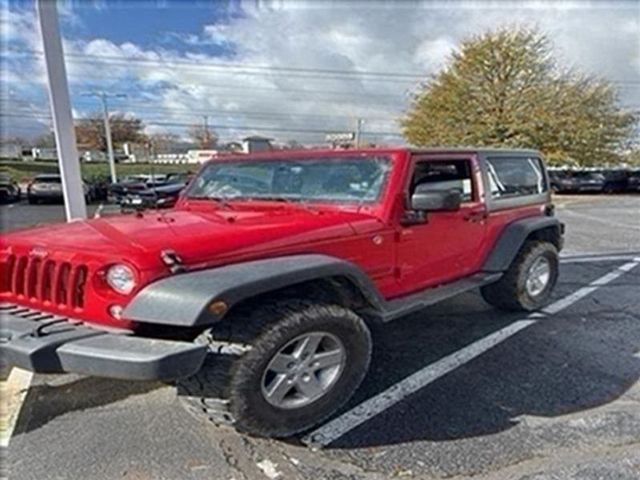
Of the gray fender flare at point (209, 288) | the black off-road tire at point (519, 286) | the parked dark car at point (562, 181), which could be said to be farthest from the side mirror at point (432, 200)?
the parked dark car at point (562, 181)

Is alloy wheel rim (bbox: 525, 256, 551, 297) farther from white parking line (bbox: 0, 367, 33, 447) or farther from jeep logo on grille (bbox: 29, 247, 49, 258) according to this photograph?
white parking line (bbox: 0, 367, 33, 447)

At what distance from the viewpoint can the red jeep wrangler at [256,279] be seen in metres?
2.40

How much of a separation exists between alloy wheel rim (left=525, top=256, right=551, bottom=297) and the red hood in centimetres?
252

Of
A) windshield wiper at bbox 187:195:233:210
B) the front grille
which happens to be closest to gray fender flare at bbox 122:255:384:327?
the front grille

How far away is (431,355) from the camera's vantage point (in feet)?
13.5

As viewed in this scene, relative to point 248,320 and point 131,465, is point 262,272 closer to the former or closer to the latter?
point 248,320

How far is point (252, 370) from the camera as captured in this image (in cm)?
266

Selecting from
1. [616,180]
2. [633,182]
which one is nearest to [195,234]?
[616,180]

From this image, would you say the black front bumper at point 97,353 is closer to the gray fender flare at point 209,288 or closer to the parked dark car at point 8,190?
the gray fender flare at point 209,288

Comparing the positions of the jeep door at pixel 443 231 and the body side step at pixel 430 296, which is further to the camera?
the jeep door at pixel 443 231

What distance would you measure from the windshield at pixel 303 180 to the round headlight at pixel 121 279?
160cm

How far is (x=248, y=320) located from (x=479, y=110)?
25983mm

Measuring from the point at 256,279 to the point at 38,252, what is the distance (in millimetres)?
1279

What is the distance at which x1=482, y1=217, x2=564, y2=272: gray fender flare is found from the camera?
468cm
